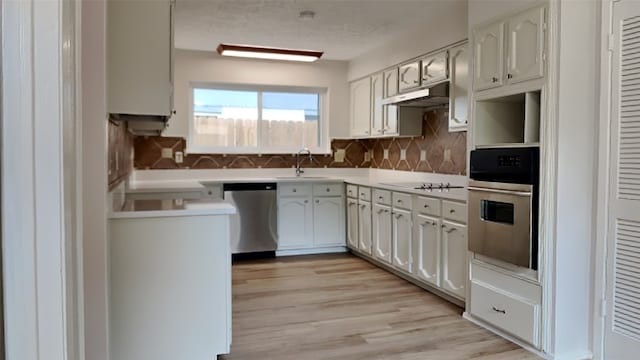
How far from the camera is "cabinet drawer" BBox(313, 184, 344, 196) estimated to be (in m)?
5.49

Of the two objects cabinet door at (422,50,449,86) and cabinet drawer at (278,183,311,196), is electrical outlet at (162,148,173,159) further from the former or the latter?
cabinet door at (422,50,449,86)

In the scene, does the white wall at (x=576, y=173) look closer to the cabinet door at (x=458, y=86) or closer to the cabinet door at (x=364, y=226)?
the cabinet door at (x=458, y=86)

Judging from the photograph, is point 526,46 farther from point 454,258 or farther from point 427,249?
point 427,249

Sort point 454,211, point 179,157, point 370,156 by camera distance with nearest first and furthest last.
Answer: point 454,211
point 179,157
point 370,156

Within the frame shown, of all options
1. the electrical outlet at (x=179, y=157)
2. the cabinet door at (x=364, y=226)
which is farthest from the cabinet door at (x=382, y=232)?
the electrical outlet at (x=179, y=157)

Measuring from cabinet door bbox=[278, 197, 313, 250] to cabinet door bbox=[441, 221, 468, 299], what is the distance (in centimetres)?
211

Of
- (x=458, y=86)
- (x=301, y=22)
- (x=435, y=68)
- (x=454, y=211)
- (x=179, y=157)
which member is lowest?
(x=454, y=211)

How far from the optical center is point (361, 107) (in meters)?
5.71

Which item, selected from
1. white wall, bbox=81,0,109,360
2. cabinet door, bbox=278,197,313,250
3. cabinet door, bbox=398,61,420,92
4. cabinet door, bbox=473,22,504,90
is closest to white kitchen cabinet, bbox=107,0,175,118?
white wall, bbox=81,0,109,360

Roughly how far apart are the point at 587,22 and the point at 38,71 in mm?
2812

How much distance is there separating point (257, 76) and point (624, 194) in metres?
4.20

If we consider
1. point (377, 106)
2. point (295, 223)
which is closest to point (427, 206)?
point (377, 106)

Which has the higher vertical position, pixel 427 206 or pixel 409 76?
pixel 409 76

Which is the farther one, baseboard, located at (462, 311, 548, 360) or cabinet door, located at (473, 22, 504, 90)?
cabinet door, located at (473, 22, 504, 90)
